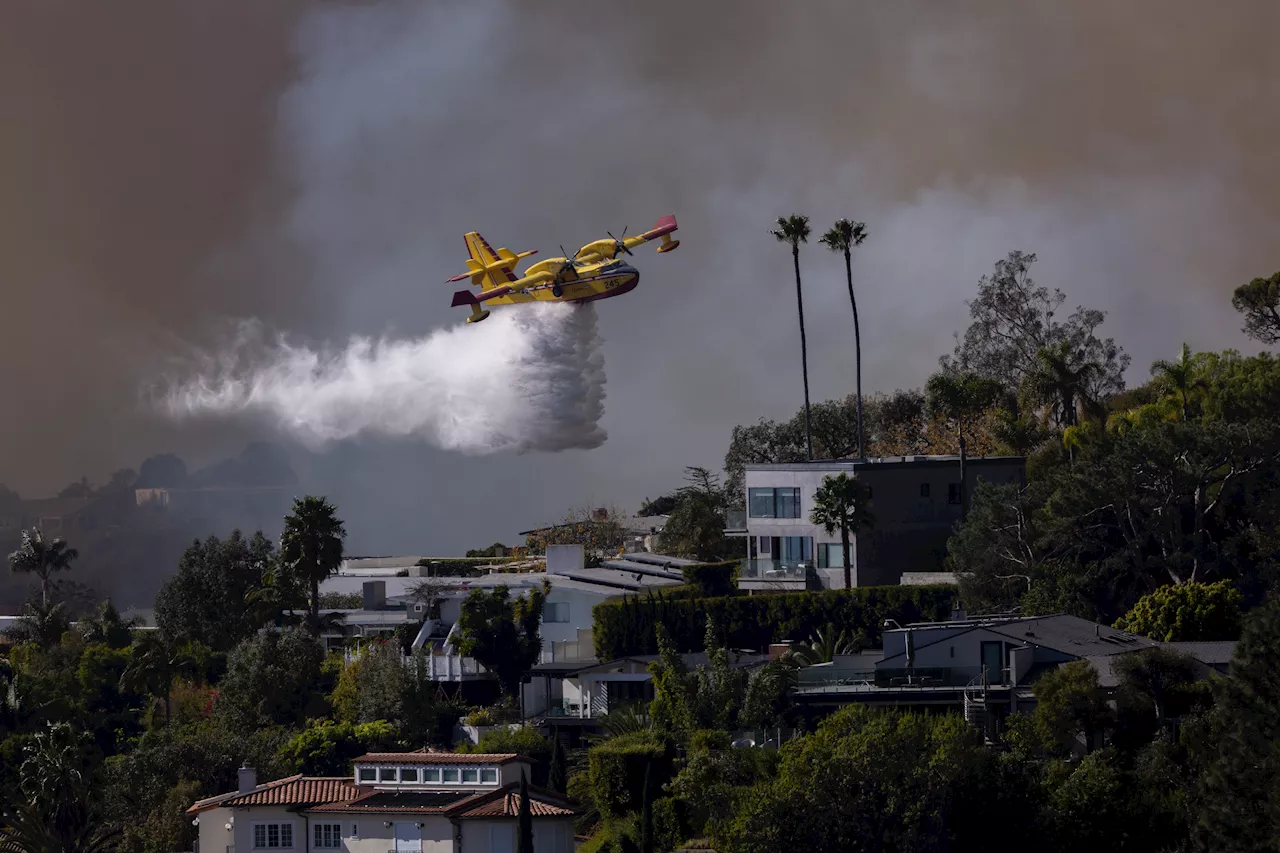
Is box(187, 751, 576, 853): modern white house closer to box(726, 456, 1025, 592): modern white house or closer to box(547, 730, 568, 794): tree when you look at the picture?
box(547, 730, 568, 794): tree

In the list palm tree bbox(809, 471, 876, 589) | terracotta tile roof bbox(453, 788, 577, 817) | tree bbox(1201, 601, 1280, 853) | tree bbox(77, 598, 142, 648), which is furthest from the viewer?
tree bbox(77, 598, 142, 648)

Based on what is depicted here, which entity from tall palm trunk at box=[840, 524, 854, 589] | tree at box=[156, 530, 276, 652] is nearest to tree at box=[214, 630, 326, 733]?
tree at box=[156, 530, 276, 652]

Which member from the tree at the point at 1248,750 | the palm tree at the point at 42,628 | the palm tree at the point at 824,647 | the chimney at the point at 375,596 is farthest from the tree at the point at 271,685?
the tree at the point at 1248,750

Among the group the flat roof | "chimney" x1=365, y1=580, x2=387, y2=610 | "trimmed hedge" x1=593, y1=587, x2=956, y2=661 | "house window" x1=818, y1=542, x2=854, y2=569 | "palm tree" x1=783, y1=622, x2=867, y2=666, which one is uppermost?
the flat roof

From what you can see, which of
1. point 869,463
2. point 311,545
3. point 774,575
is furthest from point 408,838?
point 869,463

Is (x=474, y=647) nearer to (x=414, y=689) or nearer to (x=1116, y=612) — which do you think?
(x=414, y=689)

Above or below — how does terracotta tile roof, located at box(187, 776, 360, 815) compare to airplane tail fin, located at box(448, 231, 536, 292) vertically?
below
